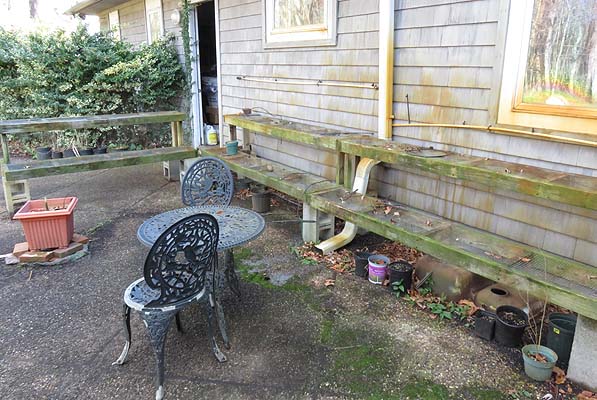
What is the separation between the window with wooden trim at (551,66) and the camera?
2531 millimetres

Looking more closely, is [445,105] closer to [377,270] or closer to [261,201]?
[377,270]

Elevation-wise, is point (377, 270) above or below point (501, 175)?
below

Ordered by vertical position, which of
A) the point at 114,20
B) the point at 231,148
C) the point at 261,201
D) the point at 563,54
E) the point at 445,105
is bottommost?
the point at 261,201

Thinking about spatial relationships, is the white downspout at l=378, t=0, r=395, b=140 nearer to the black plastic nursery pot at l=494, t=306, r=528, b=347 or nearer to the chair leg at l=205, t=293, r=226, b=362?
the black plastic nursery pot at l=494, t=306, r=528, b=347

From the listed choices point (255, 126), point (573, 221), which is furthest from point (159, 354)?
point (255, 126)

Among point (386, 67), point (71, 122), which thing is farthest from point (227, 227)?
point (71, 122)

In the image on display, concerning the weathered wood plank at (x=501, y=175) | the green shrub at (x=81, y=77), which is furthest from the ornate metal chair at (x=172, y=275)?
the green shrub at (x=81, y=77)

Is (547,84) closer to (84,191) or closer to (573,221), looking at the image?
(573,221)

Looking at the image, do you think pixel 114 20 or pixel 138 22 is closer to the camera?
pixel 138 22

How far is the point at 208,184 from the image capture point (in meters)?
3.19

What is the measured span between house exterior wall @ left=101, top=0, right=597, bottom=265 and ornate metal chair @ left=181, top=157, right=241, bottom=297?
1493 mm

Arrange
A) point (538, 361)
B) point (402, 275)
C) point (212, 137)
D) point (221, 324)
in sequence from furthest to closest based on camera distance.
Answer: point (212, 137), point (402, 275), point (221, 324), point (538, 361)

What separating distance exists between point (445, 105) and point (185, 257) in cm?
225

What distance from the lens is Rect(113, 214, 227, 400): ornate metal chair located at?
2.01 m
